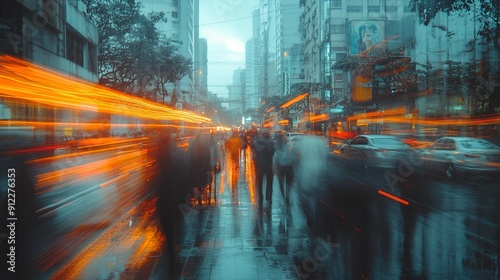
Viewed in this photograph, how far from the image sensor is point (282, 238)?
7094 mm

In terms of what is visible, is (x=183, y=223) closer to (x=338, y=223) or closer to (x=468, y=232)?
(x=338, y=223)

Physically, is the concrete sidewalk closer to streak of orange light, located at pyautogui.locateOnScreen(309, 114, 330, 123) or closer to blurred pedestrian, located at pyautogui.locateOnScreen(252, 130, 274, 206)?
blurred pedestrian, located at pyautogui.locateOnScreen(252, 130, 274, 206)

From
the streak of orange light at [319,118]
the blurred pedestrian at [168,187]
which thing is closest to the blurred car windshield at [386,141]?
the blurred pedestrian at [168,187]

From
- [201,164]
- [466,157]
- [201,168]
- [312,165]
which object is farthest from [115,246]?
[466,157]

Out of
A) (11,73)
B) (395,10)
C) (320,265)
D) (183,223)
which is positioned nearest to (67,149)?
(11,73)

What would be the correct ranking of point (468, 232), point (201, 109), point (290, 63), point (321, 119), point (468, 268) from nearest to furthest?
1. point (468, 268)
2. point (468, 232)
3. point (321, 119)
4. point (290, 63)
5. point (201, 109)

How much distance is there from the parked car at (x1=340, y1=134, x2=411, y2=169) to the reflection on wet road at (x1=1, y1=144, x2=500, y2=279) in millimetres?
5695

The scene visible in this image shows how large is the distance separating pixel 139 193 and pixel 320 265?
785cm

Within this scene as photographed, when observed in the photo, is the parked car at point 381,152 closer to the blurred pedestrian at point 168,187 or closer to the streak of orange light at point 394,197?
the streak of orange light at point 394,197

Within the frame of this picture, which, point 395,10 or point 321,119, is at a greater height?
point 395,10

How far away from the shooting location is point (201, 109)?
347ft

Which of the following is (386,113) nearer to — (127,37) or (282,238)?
(127,37)

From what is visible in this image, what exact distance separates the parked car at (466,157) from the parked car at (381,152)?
1302 mm

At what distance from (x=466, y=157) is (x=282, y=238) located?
34.0 ft
